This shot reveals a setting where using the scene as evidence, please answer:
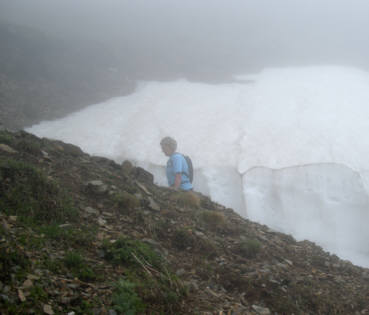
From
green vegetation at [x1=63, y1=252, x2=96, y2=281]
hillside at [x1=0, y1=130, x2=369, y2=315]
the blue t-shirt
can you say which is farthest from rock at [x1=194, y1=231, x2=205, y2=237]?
the blue t-shirt

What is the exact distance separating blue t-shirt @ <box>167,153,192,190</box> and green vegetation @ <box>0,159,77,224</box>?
155 inches

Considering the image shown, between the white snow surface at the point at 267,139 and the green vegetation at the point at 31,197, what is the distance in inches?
423

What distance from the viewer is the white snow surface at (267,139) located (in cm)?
1423

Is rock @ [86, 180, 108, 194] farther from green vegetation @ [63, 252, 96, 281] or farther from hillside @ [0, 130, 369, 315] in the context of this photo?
green vegetation @ [63, 252, 96, 281]

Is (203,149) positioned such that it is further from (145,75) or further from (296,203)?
(145,75)

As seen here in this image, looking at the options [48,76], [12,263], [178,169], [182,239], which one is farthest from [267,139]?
[48,76]

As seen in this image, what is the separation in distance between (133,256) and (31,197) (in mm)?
1936

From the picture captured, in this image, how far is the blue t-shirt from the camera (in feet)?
28.5

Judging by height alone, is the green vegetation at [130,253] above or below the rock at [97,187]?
below

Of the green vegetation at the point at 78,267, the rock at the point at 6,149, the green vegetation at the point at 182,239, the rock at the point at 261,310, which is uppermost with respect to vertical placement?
the rock at the point at 6,149

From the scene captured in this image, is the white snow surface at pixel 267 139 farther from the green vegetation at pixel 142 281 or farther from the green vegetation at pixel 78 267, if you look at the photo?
the green vegetation at pixel 78 267

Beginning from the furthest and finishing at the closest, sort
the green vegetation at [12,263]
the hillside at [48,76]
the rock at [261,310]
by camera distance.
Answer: the hillside at [48,76]
the rock at [261,310]
the green vegetation at [12,263]

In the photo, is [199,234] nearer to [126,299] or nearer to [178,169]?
[126,299]

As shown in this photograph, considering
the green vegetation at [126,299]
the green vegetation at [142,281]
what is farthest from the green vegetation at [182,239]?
the green vegetation at [126,299]
